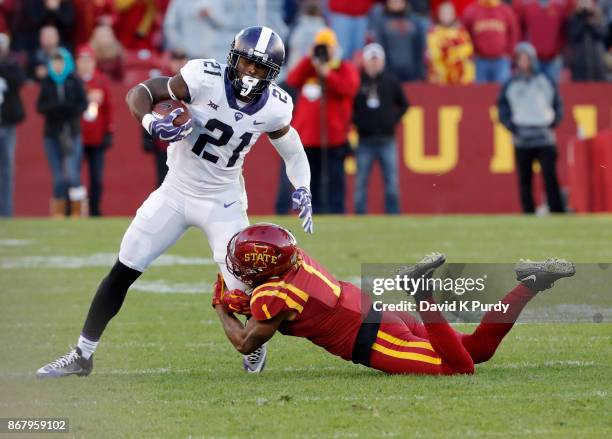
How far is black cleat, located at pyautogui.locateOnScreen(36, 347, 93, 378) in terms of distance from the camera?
247 inches

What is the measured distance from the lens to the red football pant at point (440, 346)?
19.4 ft

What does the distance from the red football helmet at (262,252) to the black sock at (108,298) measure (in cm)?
69

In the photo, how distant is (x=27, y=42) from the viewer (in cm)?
1595

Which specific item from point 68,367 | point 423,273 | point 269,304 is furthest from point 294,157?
point 68,367

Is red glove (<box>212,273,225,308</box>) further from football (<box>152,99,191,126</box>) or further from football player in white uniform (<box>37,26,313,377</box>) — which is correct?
football (<box>152,99,191,126</box>)

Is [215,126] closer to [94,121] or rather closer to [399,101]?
[399,101]

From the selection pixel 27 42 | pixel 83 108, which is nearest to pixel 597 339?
pixel 83 108

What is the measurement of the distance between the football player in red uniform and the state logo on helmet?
0.77m

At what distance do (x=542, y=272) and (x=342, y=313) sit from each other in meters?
0.86

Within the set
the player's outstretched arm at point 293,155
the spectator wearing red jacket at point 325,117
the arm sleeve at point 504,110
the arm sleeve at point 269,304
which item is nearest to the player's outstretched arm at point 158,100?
the player's outstretched arm at point 293,155

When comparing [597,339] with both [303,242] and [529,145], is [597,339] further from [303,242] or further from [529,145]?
[529,145]

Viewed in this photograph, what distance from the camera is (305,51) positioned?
15133 millimetres

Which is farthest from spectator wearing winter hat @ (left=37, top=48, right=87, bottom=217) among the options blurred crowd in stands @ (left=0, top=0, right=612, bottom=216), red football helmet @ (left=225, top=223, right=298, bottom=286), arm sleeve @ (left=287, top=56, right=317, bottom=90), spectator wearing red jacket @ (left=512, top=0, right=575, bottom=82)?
red football helmet @ (left=225, top=223, right=298, bottom=286)

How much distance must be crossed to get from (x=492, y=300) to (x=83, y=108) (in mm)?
9569
